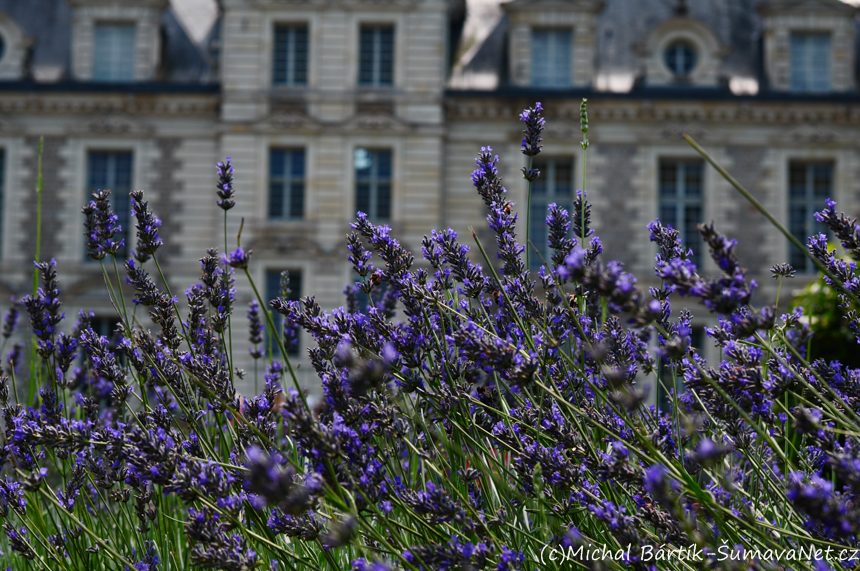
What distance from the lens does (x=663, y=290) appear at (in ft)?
6.77

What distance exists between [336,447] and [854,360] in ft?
15.3

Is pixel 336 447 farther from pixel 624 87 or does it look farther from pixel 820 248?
pixel 624 87

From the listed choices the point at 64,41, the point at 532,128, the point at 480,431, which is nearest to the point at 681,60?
the point at 64,41

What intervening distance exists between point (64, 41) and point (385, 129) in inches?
261

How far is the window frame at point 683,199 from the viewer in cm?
1466

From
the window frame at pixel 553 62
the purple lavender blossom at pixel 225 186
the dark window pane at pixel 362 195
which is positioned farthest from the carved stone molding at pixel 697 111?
the purple lavender blossom at pixel 225 186

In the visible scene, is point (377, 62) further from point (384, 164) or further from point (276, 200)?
point (276, 200)

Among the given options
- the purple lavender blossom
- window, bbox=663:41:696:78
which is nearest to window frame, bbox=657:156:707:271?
window, bbox=663:41:696:78

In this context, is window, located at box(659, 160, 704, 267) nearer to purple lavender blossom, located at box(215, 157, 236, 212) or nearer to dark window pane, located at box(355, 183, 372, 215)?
dark window pane, located at box(355, 183, 372, 215)

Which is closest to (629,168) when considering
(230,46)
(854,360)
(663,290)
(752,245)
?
(752,245)

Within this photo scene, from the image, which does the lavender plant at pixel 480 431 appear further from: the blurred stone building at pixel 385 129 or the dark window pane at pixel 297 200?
the dark window pane at pixel 297 200

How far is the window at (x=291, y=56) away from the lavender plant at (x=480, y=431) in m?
12.9

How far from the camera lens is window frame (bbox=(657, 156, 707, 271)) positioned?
1466cm

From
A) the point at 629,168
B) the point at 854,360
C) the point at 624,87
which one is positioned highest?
the point at 624,87
